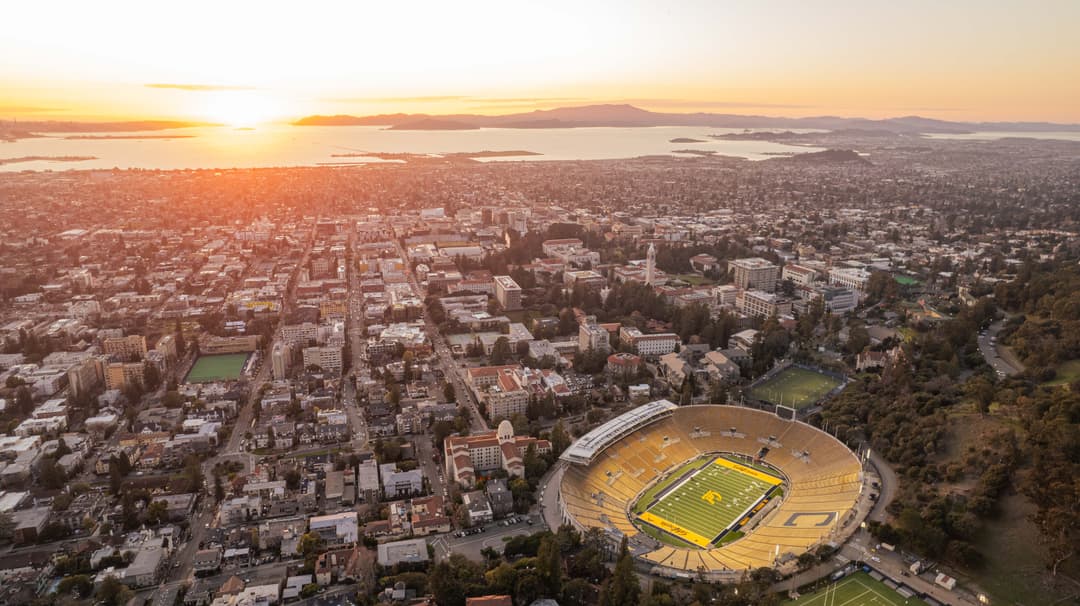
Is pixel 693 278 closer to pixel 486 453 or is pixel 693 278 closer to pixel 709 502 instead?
pixel 709 502

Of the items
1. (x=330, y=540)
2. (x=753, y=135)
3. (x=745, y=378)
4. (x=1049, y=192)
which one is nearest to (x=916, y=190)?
(x=1049, y=192)

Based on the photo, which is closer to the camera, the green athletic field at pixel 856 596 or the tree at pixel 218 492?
the green athletic field at pixel 856 596

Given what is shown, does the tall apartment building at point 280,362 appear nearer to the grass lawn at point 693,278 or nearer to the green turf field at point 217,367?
the green turf field at point 217,367

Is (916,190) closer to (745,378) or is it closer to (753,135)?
(745,378)

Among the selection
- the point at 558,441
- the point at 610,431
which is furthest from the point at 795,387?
the point at 558,441

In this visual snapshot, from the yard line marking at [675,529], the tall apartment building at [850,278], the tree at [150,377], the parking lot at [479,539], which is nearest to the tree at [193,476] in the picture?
the parking lot at [479,539]
